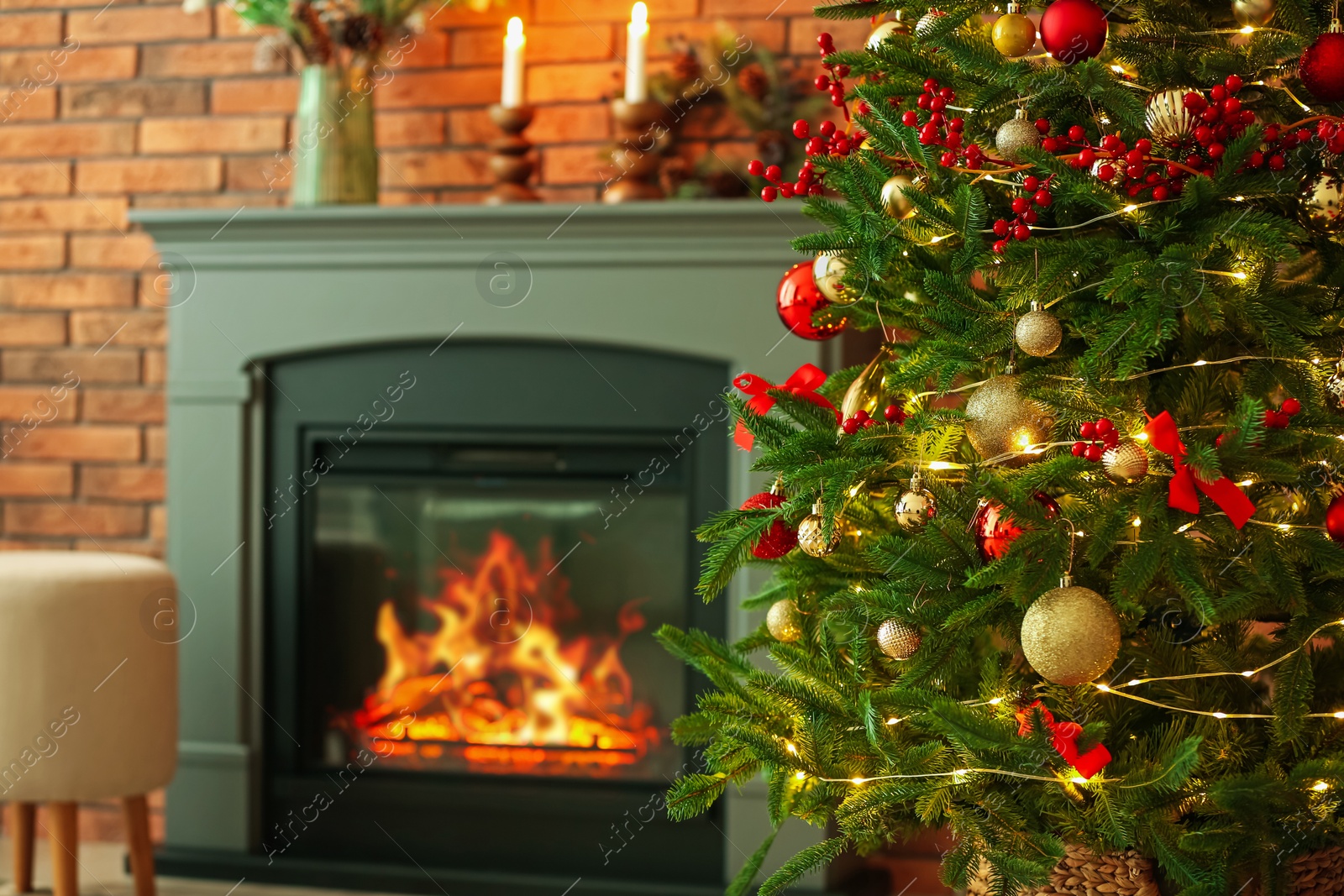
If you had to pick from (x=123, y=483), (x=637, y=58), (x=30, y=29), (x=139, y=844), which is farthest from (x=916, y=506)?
(x=30, y=29)

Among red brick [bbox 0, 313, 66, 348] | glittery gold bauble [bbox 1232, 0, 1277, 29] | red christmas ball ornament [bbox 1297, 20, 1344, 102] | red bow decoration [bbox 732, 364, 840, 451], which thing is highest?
glittery gold bauble [bbox 1232, 0, 1277, 29]

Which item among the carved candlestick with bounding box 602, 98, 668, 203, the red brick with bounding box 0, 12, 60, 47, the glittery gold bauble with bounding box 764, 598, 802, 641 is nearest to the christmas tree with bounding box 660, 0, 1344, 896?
the glittery gold bauble with bounding box 764, 598, 802, 641

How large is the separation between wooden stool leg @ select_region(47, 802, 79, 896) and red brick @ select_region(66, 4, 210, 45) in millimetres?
1715

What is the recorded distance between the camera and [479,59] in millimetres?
2697

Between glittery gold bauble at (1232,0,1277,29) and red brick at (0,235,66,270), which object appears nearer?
glittery gold bauble at (1232,0,1277,29)

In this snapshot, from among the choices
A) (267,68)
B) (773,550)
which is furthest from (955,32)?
(267,68)

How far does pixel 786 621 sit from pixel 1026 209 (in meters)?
0.58

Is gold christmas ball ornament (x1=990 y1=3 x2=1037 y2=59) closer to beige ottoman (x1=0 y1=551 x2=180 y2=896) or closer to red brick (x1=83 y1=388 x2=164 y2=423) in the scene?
beige ottoman (x1=0 y1=551 x2=180 y2=896)

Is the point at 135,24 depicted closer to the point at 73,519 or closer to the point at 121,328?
the point at 121,328

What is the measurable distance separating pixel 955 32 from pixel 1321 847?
36.8 inches

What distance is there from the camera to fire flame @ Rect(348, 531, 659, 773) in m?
2.48

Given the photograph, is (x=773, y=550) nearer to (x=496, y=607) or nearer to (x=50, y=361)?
(x=496, y=607)

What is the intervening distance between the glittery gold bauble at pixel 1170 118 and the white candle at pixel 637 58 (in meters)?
1.28

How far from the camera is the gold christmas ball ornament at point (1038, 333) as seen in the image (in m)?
1.19
